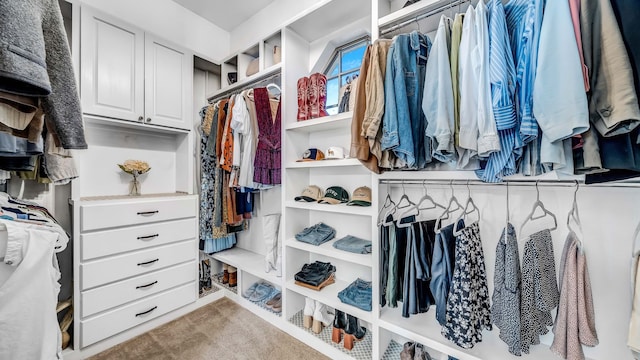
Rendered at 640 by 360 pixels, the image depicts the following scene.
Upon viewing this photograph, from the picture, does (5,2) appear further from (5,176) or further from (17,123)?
(5,176)

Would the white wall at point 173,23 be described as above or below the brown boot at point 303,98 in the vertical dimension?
above

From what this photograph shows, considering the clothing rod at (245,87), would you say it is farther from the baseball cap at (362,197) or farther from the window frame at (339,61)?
the baseball cap at (362,197)

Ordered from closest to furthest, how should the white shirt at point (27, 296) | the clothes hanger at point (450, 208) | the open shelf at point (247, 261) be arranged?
the white shirt at point (27, 296) → the clothes hanger at point (450, 208) → the open shelf at point (247, 261)

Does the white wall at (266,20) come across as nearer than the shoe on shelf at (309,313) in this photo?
No

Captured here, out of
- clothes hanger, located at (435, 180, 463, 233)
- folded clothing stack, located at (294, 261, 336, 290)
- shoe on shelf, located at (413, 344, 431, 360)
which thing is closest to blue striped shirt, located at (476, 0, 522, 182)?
clothes hanger, located at (435, 180, 463, 233)

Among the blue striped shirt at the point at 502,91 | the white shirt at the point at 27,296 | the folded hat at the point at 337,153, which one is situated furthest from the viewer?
the folded hat at the point at 337,153

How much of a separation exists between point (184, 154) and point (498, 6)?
95.4 inches

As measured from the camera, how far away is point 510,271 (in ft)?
3.28

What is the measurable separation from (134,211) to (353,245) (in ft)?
5.26

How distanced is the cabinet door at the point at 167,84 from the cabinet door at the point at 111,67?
55 mm

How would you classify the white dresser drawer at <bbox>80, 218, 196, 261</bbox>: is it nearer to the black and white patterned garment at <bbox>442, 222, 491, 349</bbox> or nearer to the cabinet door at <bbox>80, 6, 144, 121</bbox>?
the cabinet door at <bbox>80, 6, 144, 121</bbox>

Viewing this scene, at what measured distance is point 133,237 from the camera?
5.75 ft

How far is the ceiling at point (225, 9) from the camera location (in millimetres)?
2330

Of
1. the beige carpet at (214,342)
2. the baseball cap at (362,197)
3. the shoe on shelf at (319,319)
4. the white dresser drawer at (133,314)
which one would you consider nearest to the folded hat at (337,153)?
the baseball cap at (362,197)
